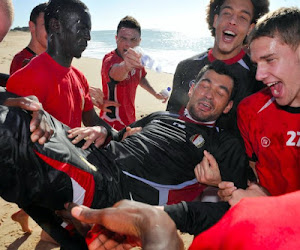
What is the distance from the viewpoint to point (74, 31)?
279 cm

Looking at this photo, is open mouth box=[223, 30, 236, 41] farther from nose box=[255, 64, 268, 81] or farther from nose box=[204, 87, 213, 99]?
nose box=[255, 64, 268, 81]

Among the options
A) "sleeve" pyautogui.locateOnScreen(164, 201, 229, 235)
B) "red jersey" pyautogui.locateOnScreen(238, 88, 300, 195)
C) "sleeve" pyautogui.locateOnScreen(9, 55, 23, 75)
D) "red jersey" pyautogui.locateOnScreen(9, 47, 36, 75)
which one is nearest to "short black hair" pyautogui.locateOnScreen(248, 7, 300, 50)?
"red jersey" pyautogui.locateOnScreen(238, 88, 300, 195)

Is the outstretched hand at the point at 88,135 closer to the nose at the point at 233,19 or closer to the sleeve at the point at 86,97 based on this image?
the sleeve at the point at 86,97

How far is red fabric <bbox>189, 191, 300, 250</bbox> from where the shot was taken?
0.64m

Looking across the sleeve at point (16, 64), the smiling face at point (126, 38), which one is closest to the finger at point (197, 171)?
the sleeve at point (16, 64)

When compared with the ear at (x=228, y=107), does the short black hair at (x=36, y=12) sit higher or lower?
higher

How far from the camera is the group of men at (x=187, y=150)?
1.86m

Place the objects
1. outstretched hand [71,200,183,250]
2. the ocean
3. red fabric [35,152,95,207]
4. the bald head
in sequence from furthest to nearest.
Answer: the ocean < the bald head < red fabric [35,152,95,207] < outstretched hand [71,200,183,250]

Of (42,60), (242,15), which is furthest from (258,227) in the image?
(242,15)

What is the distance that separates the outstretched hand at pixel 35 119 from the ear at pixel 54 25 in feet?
3.85

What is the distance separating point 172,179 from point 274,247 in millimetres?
1883

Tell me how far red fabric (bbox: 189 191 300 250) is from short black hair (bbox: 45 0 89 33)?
268 cm

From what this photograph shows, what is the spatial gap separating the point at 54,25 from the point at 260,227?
2.78 meters

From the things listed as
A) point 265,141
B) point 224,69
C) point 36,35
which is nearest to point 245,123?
point 265,141
